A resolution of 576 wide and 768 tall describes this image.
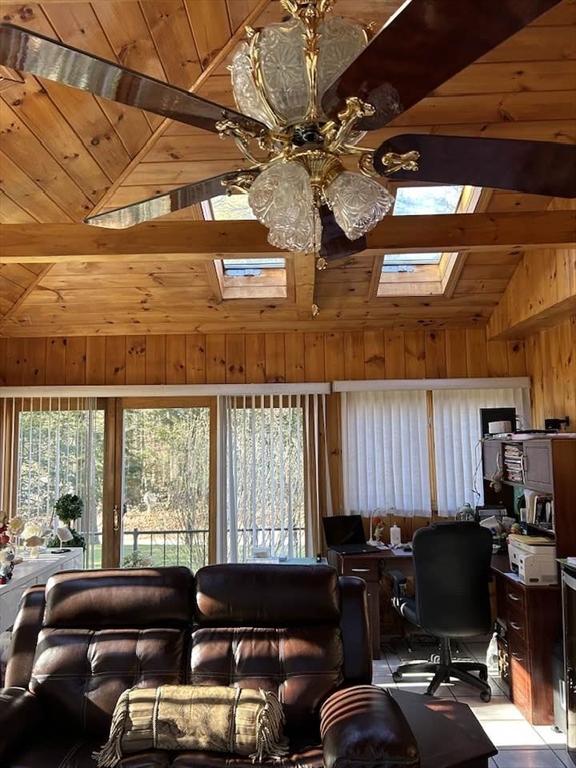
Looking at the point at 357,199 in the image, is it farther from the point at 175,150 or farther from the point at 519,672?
the point at 519,672

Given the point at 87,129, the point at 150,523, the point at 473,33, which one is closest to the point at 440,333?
the point at 150,523

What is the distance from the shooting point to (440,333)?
17.0ft

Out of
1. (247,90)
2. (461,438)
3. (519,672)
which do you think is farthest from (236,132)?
(461,438)

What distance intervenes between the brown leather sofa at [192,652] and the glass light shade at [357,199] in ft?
5.36

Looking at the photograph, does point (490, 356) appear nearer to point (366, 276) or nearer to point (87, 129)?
point (366, 276)

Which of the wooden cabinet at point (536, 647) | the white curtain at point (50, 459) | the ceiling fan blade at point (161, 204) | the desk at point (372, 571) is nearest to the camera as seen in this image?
the ceiling fan blade at point (161, 204)

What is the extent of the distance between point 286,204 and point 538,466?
2.78 meters

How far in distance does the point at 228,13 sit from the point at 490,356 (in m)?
3.51

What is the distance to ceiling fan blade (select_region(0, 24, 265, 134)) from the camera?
1.20 m

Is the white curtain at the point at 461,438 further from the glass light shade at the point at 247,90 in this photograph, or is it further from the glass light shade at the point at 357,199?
the glass light shade at the point at 247,90

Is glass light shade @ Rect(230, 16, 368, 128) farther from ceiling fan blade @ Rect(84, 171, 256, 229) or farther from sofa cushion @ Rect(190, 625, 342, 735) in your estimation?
sofa cushion @ Rect(190, 625, 342, 735)

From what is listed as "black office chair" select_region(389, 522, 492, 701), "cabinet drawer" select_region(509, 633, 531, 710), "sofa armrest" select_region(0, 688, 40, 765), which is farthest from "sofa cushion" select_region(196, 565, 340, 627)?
"cabinet drawer" select_region(509, 633, 531, 710)

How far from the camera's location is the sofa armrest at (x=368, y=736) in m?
1.93

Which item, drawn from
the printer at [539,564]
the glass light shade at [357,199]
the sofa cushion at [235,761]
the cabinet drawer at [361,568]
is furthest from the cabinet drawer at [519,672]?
the glass light shade at [357,199]
